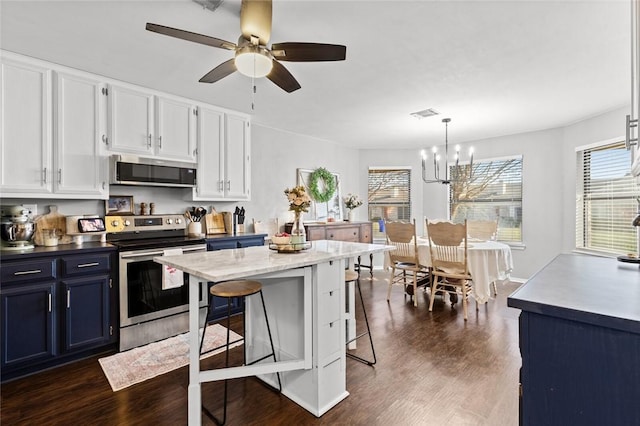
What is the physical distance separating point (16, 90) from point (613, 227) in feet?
21.1

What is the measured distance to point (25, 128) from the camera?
251 cm

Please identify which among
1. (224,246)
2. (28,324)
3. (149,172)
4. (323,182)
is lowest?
(28,324)

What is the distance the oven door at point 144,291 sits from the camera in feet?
8.95

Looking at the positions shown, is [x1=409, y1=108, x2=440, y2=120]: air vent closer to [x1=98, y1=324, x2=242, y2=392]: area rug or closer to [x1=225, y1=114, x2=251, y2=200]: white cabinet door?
[x1=225, y1=114, x2=251, y2=200]: white cabinet door

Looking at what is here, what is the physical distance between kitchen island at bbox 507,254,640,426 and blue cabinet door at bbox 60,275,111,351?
3014 mm

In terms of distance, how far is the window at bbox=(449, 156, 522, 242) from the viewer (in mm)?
5207

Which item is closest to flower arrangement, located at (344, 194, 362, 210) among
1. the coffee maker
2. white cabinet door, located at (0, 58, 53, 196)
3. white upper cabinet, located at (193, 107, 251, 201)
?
→ white upper cabinet, located at (193, 107, 251, 201)

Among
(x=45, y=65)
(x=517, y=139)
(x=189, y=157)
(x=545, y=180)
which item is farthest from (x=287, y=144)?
(x=545, y=180)

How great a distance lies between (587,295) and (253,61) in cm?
190

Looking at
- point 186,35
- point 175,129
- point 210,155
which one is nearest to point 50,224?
point 175,129

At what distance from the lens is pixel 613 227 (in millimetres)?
3889

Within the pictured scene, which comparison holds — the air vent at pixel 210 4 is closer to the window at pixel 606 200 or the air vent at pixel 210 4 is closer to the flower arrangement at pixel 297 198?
the flower arrangement at pixel 297 198

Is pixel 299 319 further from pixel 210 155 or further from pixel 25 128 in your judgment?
pixel 25 128

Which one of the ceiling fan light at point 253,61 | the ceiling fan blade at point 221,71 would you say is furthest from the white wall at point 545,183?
the ceiling fan blade at point 221,71
